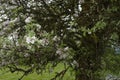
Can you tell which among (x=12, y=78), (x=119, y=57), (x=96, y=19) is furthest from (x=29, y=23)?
(x=12, y=78)

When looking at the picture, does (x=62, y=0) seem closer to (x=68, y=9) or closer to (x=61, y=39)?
(x=68, y=9)

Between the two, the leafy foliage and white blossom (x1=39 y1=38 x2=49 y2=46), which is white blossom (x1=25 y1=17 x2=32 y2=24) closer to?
the leafy foliage

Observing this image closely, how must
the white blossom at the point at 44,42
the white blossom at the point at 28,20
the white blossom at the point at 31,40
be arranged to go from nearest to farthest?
the white blossom at the point at 31,40, the white blossom at the point at 44,42, the white blossom at the point at 28,20

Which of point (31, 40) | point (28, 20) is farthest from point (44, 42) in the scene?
point (28, 20)

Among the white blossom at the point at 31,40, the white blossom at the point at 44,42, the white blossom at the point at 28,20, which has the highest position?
the white blossom at the point at 28,20

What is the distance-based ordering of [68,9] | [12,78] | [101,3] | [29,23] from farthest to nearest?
1. [12,78]
2. [68,9]
3. [101,3]
4. [29,23]

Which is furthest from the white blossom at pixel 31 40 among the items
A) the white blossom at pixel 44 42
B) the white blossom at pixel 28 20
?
the white blossom at pixel 28 20

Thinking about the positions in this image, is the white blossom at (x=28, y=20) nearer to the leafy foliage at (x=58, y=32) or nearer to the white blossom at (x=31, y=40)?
the leafy foliage at (x=58, y=32)

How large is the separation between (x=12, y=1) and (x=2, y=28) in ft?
1.63

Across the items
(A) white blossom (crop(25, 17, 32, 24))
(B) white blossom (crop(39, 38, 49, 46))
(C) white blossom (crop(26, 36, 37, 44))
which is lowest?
(B) white blossom (crop(39, 38, 49, 46))

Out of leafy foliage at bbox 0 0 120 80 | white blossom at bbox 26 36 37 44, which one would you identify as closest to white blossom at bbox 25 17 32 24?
leafy foliage at bbox 0 0 120 80

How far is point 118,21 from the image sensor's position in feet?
22.0

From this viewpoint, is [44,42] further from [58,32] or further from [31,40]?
[58,32]

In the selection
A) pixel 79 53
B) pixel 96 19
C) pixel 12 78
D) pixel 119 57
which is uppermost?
pixel 96 19
